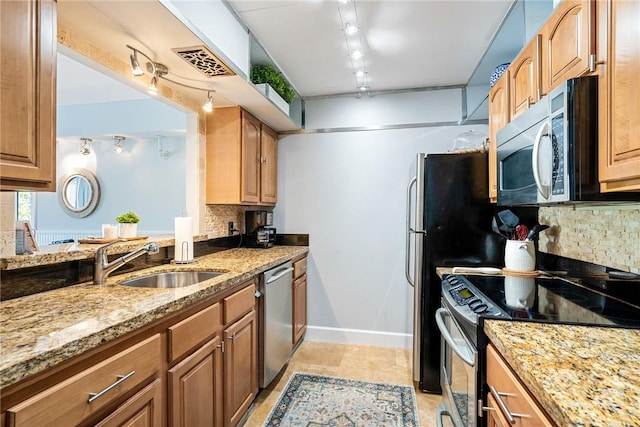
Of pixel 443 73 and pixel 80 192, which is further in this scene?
pixel 80 192

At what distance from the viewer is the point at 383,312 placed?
121 inches

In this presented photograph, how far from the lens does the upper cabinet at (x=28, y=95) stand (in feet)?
2.98

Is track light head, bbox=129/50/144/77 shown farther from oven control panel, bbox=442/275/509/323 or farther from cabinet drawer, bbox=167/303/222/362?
oven control panel, bbox=442/275/509/323

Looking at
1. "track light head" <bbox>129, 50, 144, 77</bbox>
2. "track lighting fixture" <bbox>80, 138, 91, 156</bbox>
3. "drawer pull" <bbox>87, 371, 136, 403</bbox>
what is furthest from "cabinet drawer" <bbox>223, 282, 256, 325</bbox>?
"track lighting fixture" <bbox>80, 138, 91, 156</bbox>

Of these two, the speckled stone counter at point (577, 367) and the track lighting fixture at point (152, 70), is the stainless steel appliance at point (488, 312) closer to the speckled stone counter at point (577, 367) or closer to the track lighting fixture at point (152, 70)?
the speckled stone counter at point (577, 367)

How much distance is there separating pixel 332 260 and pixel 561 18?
2.47 m

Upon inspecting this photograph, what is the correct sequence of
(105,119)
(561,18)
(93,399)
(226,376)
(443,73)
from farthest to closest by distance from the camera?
(105,119) < (443,73) < (226,376) < (561,18) < (93,399)

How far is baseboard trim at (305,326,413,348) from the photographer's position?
303 centimetres

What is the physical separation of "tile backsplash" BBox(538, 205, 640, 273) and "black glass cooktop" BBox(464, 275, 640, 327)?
163mm

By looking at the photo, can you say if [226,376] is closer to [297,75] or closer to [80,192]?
[297,75]

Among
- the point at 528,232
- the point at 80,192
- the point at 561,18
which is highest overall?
the point at 561,18

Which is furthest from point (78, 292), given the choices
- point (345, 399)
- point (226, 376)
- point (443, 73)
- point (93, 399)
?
point (443, 73)

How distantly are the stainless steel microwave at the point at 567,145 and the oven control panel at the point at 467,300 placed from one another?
467 mm

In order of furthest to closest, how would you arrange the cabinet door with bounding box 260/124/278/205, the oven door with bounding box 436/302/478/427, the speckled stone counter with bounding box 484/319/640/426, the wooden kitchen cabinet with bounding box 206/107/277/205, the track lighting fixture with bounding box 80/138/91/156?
the track lighting fixture with bounding box 80/138/91/156 < the cabinet door with bounding box 260/124/278/205 < the wooden kitchen cabinet with bounding box 206/107/277/205 < the oven door with bounding box 436/302/478/427 < the speckled stone counter with bounding box 484/319/640/426
